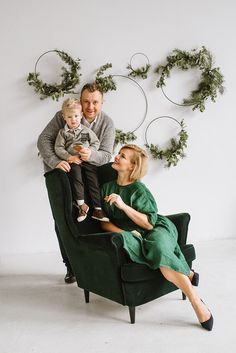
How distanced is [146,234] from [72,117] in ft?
3.06

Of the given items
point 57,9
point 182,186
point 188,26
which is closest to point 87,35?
point 57,9

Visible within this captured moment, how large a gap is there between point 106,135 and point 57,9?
4.83 ft

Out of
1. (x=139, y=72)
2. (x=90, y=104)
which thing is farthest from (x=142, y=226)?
(x=139, y=72)

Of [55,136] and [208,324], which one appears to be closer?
[208,324]

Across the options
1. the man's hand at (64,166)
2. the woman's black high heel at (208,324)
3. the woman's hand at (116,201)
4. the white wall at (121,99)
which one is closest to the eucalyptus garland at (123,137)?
the white wall at (121,99)

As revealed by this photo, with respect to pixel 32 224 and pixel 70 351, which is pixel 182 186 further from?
pixel 70 351

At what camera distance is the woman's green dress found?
9.04 ft

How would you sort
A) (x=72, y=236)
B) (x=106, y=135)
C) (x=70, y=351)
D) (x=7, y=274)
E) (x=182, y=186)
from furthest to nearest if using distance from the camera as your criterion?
1. (x=182, y=186)
2. (x=7, y=274)
3. (x=106, y=135)
4. (x=72, y=236)
5. (x=70, y=351)

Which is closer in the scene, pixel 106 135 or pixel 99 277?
pixel 99 277

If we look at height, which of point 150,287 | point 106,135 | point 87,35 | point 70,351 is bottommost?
point 70,351

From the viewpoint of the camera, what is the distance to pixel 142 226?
2953 mm

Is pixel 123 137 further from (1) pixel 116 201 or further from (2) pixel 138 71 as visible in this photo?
(1) pixel 116 201

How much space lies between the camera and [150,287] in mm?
2828

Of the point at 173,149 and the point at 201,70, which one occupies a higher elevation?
the point at 201,70
